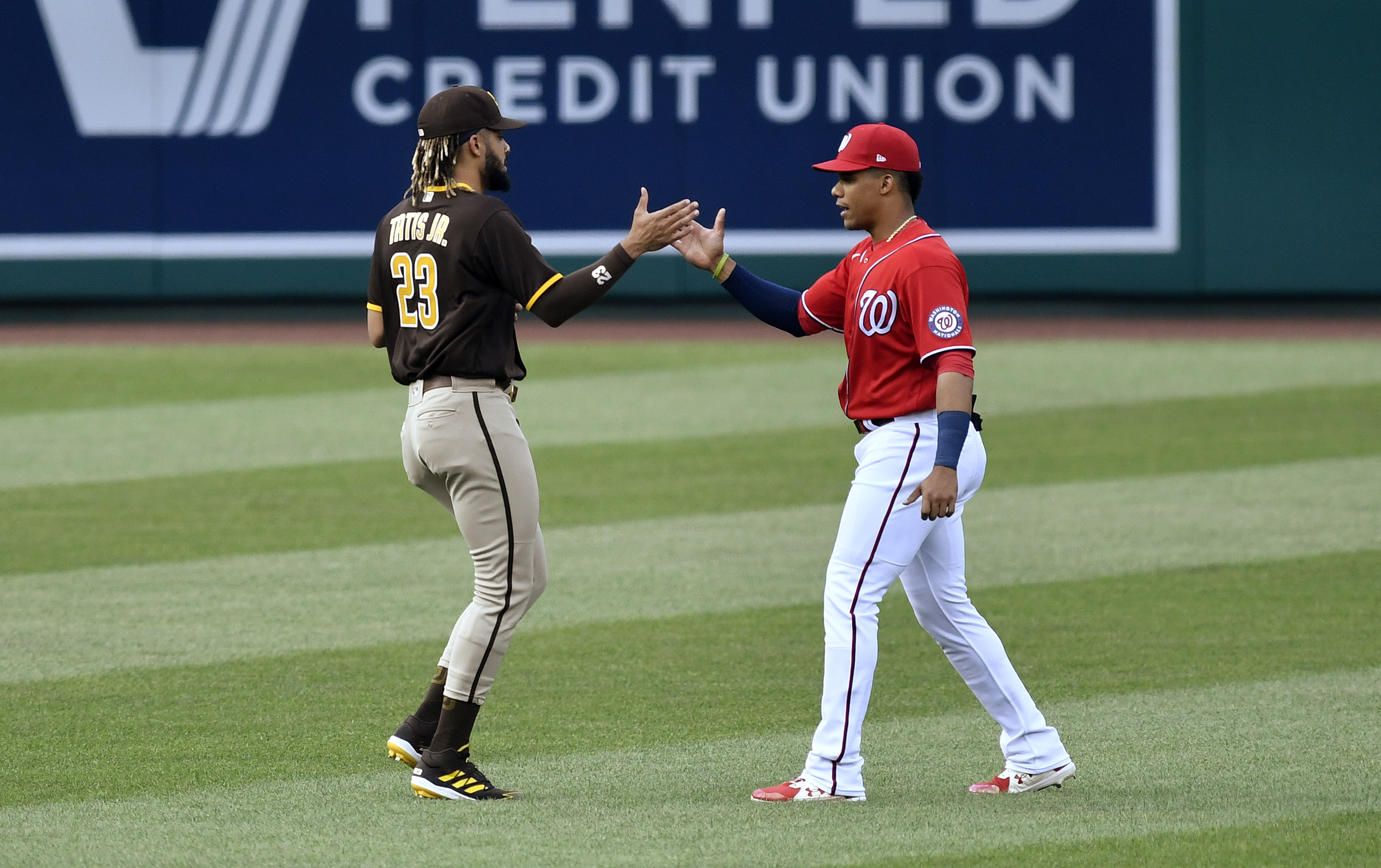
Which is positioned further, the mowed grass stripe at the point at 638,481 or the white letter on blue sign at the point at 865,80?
the white letter on blue sign at the point at 865,80

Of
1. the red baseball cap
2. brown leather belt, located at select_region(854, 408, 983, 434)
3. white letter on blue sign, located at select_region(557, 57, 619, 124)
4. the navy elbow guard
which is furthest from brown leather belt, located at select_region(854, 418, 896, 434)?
white letter on blue sign, located at select_region(557, 57, 619, 124)

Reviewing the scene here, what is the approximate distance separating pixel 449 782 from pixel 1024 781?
1564 mm

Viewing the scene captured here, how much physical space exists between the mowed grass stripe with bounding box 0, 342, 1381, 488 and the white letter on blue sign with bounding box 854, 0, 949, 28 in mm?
3257

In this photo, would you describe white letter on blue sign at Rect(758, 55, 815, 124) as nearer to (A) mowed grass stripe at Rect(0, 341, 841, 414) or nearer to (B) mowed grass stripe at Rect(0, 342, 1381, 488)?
(A) mowed grass stripe at Rect(0, 341, 841, 414)

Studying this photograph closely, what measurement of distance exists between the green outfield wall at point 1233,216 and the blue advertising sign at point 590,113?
178 mm

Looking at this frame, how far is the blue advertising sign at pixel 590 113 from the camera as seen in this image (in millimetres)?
17312

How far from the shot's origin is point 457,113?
4.98 meters

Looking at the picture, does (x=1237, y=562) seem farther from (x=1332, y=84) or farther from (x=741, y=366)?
(x=1332, y=84)

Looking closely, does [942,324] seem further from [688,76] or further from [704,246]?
[688,76]

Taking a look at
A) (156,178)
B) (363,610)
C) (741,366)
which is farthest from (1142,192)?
A: (363,610)

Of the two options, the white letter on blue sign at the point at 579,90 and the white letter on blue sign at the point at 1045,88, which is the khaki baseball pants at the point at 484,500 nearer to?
the white letter on blue sign at the point at 579,90

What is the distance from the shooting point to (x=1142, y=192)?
17.5m

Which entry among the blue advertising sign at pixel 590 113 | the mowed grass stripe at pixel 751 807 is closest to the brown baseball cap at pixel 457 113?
the mowed grass stripe at pixel 751 807

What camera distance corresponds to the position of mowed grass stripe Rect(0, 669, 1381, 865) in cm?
443
